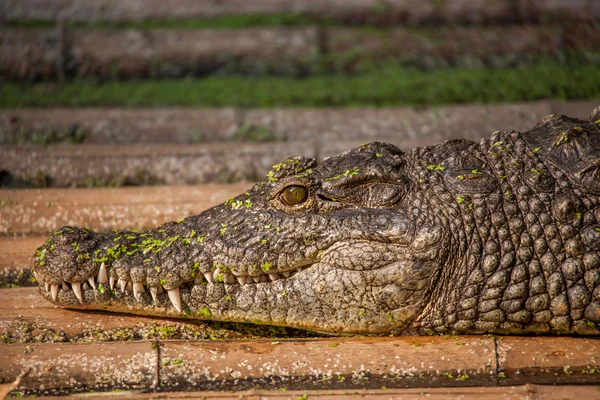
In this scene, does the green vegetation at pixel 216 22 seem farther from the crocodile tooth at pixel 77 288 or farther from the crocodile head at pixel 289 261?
the crocodile tooth at pixel 77 288

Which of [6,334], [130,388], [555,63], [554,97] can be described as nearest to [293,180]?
[130,388]

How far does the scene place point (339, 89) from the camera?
787 centimetres

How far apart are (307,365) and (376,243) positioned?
28.3 inches

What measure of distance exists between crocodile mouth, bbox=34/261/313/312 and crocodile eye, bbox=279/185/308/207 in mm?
339

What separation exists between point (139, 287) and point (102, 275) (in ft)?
0.68

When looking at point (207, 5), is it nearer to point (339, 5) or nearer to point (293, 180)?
point (339, 5)

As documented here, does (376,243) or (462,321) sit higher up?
(376,243)

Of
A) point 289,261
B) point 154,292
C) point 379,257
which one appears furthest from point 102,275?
point 379,257

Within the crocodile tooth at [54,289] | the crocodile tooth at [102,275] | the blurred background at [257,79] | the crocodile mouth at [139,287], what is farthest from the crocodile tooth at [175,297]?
the blurred background at [257,79]

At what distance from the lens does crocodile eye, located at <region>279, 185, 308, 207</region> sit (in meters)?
3.81

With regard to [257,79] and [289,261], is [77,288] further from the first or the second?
[257,79]

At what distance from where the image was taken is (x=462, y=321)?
3730mm

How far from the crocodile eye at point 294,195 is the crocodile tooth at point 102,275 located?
1.02 meters

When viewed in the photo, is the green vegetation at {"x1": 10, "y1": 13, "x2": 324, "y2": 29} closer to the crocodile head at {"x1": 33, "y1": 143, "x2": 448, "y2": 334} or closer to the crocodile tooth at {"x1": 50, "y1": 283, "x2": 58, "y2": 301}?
the crocodile head at {"x1": 33, "y1": 143, "x2": 448, "y2": 334}
